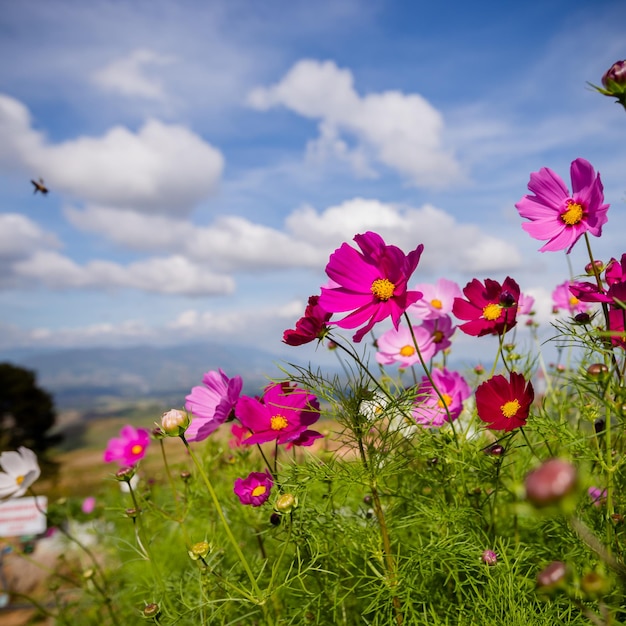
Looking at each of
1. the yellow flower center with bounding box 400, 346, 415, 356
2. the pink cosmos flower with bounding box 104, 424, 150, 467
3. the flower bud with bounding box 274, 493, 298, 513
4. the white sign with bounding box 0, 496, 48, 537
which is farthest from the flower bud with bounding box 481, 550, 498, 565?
the white sign with bounding box 0, 496, 48, 537

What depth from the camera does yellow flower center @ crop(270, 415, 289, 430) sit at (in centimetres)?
85

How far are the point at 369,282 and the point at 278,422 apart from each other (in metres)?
0.30


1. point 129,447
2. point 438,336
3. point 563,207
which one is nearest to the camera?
point 563,207

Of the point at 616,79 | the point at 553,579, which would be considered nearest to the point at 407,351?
the point at 616,79

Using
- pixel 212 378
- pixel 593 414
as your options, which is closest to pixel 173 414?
pixel 212 378

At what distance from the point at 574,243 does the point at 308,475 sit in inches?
24.5

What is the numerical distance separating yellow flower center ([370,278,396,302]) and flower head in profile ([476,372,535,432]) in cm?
24

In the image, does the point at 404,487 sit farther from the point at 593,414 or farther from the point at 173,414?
the point at 173,414

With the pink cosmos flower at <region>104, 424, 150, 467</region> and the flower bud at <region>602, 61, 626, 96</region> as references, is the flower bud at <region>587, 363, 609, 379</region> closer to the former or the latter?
the flower bud at <region>602, 61, 626, 96</region>

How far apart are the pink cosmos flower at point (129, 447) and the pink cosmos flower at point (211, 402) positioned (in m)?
0.74

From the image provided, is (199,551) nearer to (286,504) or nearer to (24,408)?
(286,504)

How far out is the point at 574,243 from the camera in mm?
793

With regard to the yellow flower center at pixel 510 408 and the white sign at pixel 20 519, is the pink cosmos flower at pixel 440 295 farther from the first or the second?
the white sign at pixel 20 519

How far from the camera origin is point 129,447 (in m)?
1.70
